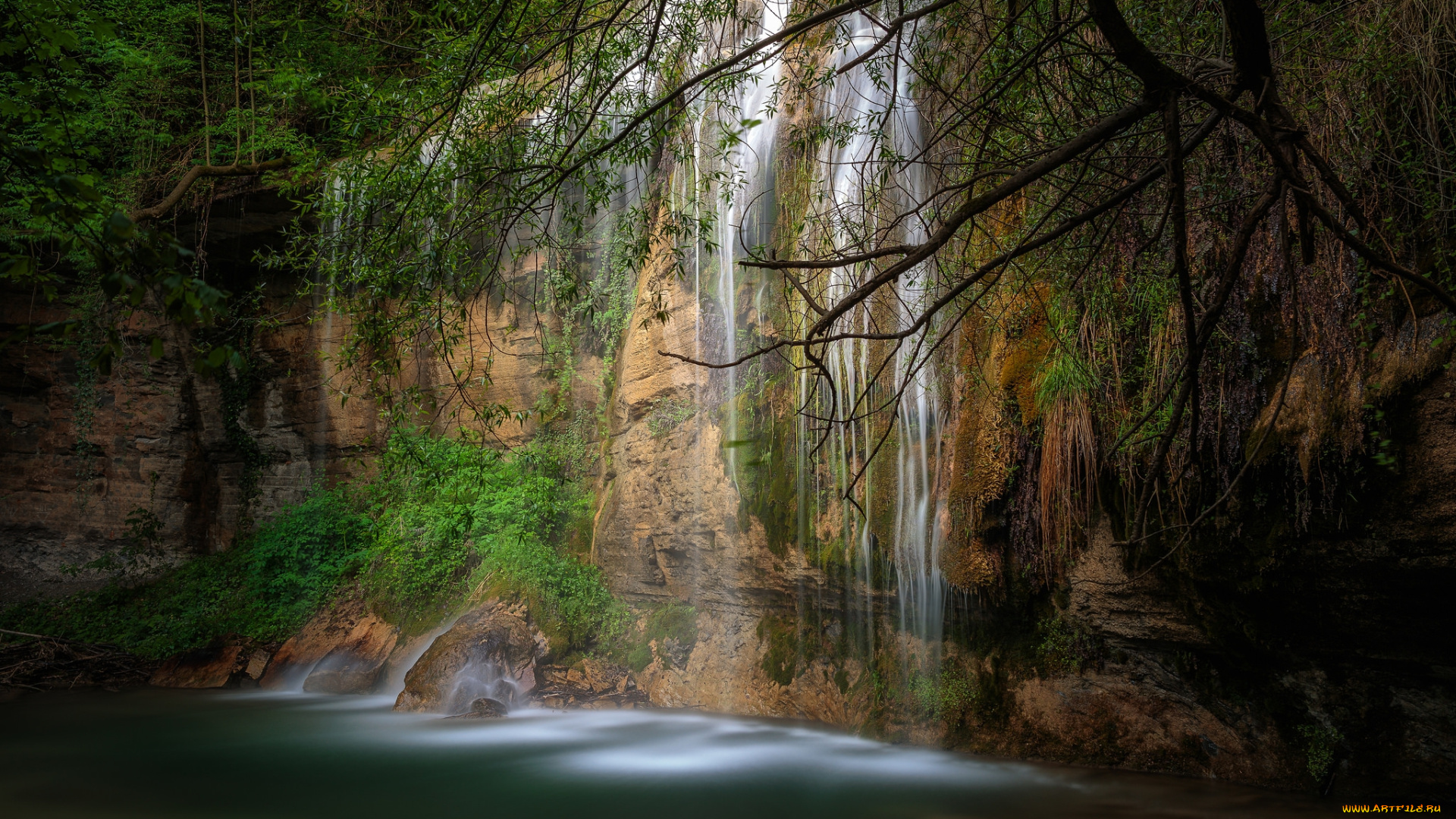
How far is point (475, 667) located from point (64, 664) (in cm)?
592

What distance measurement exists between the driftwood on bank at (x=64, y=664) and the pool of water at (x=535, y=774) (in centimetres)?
145

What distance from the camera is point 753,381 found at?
794cm

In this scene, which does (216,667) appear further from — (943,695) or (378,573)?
(943,695)

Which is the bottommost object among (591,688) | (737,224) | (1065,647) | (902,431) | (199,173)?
(591,688)

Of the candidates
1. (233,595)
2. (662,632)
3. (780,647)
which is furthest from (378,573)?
(780,647)

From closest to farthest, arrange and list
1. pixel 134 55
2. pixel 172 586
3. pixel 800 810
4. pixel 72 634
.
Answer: pixel 800 810, pixel 134 55, pixel 72 634, pixel 172 586

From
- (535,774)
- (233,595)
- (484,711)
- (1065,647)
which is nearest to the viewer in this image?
(1065,647)

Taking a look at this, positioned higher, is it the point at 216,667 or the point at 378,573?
the point at 378,573

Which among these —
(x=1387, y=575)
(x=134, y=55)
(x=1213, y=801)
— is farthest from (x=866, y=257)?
(x=134, y=55)

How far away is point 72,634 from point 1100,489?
13.0 m

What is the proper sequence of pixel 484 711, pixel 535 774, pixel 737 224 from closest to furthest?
pixel 535 774 → pixel 484 711 → pixel 737 224

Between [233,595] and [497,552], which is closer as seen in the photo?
[497,552]

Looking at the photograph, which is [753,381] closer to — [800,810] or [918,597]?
[918,597]

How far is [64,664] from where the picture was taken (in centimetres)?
973
